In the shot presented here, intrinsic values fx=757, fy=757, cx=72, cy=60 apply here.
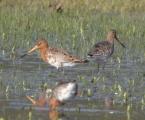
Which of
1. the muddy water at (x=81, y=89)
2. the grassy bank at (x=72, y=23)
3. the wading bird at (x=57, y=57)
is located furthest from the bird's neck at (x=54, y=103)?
the grassy bank at (x=72, y=23)

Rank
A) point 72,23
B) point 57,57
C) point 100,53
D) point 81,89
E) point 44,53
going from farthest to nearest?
point 72,23 → point 100,53 → point 44,53 → point 57,57 → point 81,89

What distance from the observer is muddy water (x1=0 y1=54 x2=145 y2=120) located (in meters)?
11.4

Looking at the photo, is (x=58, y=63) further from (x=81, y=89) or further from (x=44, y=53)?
(x=81, y=89)

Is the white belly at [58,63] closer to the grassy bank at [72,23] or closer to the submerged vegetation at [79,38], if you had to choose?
the submerged vegetation at [79,38]

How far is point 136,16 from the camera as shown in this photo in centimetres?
2531

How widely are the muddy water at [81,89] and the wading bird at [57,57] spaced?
0.19 m

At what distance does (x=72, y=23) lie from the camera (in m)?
22.2

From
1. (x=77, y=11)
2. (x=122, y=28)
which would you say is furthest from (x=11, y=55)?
(x=77, y=11)

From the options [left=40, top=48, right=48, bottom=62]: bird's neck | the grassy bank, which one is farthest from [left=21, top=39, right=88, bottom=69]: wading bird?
the grassy bank

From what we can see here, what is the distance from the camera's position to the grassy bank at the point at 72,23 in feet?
62.6

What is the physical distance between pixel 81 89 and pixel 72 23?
8.78 meters

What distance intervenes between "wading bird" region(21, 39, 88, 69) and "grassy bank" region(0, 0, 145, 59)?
209 centimetres

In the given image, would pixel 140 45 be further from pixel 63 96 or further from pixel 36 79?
pixel 63 96

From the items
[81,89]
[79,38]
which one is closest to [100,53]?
[81,89]
